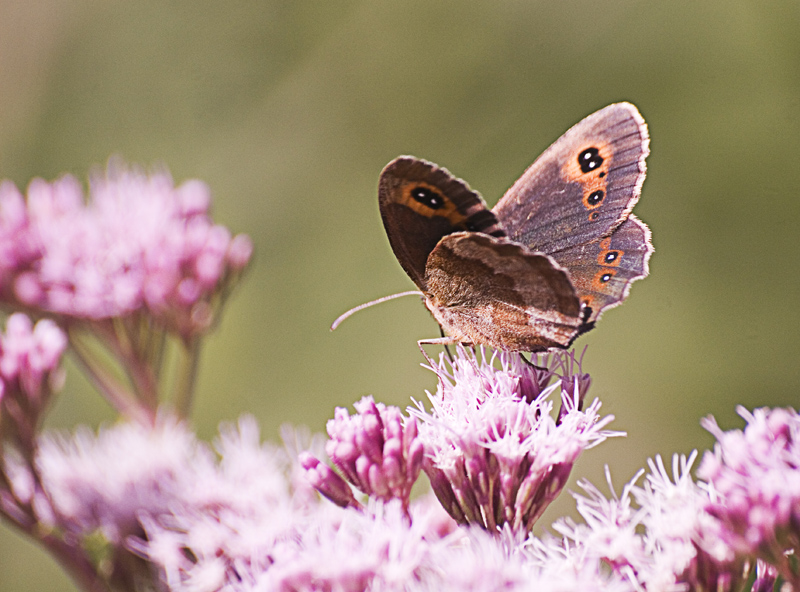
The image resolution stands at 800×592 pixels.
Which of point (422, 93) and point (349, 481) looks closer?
point (349, 481)

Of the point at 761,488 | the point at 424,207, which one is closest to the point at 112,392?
the point at 424,207

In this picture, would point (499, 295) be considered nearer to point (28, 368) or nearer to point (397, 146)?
point (28, 368)

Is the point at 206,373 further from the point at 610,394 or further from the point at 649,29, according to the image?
the point at 649,29

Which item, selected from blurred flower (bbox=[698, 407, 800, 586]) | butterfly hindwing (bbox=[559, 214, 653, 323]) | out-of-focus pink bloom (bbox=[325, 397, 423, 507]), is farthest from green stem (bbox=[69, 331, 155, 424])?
blurred flower (bbox=[698, 407, 800, 586])

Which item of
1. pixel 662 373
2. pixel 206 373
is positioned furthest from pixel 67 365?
pixel 662 373

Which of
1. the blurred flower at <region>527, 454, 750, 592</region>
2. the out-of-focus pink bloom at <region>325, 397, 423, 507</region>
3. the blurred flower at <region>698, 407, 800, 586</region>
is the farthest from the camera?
the out-of-focus pink bloom at <region>325, 397, 423, 507</region>

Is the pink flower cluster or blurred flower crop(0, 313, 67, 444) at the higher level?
the pink flower cluster

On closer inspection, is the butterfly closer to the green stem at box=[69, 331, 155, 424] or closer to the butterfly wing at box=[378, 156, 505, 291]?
the butterfly wing at box=[378, 156, 505, 291]
